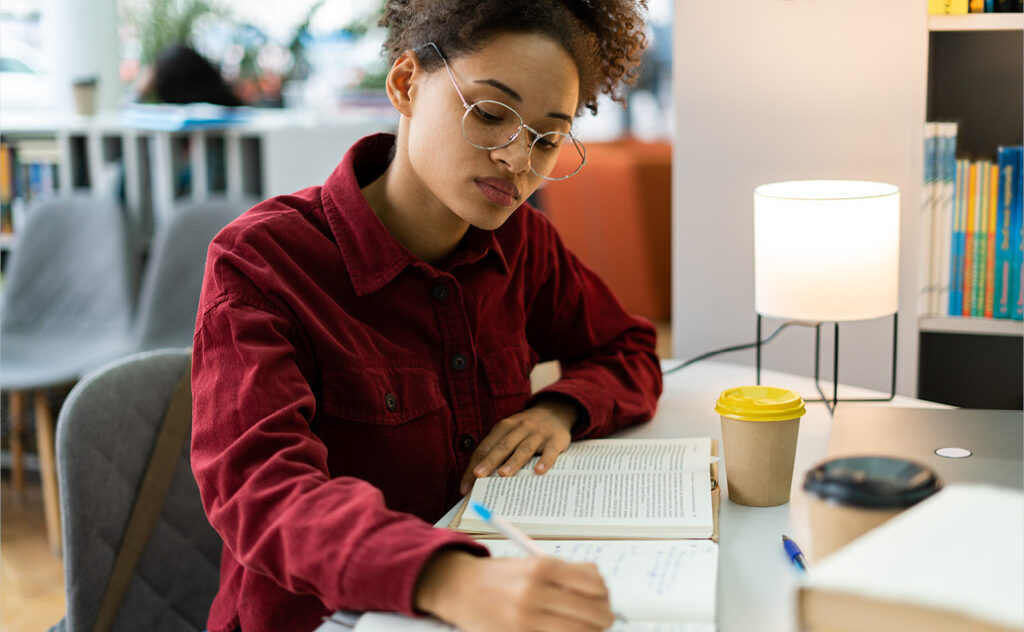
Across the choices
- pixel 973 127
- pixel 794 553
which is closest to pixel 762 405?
pixel 794 553

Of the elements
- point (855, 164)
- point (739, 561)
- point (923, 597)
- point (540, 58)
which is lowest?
point (739, 561)

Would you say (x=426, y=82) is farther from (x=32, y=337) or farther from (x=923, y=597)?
(x=32, y=337)

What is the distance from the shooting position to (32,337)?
10.1 feet

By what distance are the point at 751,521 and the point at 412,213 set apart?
1.66 ft

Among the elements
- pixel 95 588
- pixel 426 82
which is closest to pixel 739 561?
→ pixel 426 82

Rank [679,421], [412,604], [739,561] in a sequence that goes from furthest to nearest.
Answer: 1. [679,421]
2. [739,561]
3. [412,604]

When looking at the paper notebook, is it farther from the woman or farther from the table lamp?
the table lamp

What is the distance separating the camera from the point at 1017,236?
5.09 feet

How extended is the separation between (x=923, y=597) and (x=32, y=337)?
3.05m

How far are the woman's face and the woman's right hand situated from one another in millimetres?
445

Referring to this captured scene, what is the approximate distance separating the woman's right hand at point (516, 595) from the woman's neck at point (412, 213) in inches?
20.3

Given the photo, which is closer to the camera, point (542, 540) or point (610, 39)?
point (542, 540)

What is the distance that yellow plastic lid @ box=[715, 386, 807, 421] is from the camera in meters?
0.97

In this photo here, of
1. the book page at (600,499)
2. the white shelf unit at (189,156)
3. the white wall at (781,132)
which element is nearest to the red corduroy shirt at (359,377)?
the book page at (600,499)
